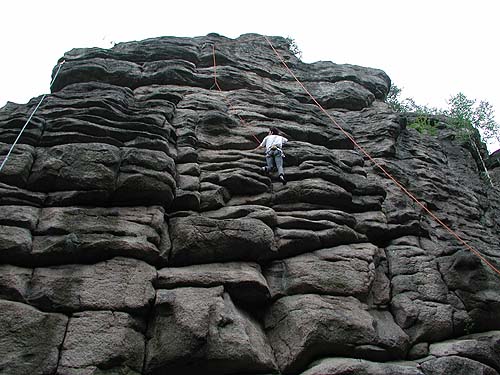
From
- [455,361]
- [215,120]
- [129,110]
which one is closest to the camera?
[455,361]

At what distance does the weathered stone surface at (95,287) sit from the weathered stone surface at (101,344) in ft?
0.65

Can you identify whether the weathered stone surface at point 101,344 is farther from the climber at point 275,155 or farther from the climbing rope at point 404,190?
the climbing rope at point 404,190

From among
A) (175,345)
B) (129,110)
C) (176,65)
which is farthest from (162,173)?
(176,65)

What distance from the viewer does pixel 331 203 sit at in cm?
1026

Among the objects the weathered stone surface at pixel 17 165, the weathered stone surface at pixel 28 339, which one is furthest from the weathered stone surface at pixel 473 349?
the weathered stone surface at pixel 17 165

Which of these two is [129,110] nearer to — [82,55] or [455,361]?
[82,55]

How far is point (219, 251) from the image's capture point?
8.41 metres

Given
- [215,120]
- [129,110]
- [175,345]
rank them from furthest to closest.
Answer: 1. [215,120]
2. [129,110]
3. [175,345]

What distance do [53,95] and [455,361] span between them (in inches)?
433

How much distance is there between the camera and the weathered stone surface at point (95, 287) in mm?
7105

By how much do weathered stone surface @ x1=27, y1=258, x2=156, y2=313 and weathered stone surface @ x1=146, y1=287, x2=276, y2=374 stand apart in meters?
0.38

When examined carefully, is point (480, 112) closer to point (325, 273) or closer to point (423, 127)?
point (423, 127)

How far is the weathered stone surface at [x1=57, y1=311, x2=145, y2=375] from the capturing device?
6445 mm

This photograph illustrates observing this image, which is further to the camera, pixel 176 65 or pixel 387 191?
pixel 176 65
